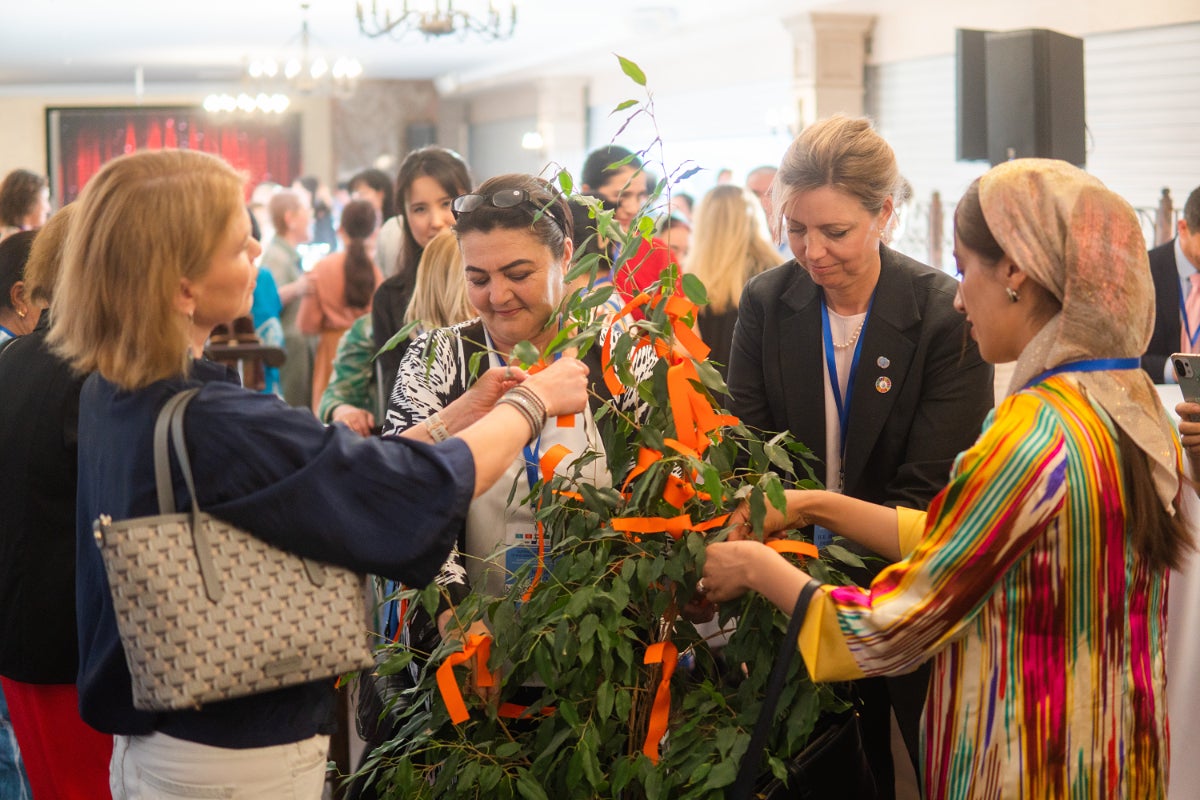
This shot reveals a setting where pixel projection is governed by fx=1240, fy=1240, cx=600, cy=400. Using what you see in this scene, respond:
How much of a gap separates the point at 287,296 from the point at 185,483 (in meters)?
4.98

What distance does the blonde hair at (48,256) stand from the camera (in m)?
2.13

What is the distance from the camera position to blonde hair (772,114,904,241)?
2.08 m

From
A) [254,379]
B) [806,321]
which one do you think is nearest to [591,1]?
[254,379]

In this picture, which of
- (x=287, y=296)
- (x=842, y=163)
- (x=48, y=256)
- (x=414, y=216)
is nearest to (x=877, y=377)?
(x=842, y=163)

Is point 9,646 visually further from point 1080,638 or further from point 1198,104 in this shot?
point 1198,104

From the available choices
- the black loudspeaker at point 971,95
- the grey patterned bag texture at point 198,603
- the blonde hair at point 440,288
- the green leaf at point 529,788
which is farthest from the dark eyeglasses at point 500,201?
the black loudspeaker at point 971,95

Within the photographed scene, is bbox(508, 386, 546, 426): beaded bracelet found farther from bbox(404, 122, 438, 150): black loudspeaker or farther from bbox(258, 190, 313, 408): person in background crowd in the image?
bbox(404, 122, 438, 150): black loudspeaker

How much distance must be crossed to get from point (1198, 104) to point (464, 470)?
251 inches

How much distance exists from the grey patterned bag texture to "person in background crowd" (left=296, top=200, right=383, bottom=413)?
394 cm

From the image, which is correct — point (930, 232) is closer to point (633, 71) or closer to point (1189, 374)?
point (1189, 374)

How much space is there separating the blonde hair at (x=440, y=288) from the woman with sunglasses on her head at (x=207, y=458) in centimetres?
159

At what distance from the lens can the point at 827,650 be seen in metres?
1.46

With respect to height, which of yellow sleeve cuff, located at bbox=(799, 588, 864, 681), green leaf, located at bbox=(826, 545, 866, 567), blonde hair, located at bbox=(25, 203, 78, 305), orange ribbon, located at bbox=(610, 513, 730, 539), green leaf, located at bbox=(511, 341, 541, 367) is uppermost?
blonde hair, located at bbox=(25, 203, 78, 305)

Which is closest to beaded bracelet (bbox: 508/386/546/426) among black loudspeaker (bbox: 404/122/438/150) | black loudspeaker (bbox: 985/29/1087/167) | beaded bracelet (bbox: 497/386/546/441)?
beaded bracelet (bbox: 497/386/546/441)
